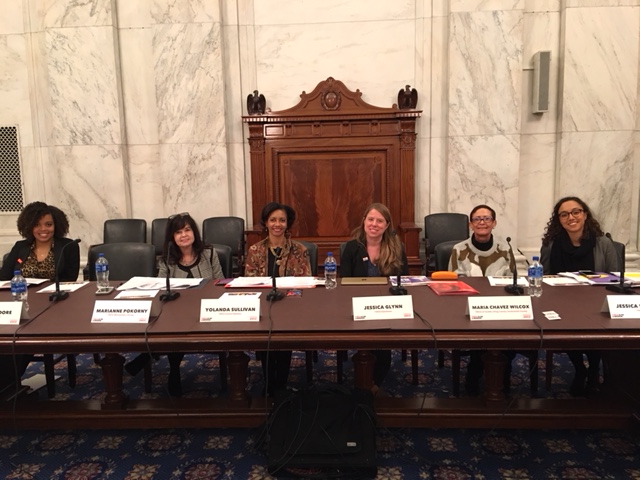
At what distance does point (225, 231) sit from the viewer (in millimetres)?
5238

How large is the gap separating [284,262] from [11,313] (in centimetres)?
164

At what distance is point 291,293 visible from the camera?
2.73 m

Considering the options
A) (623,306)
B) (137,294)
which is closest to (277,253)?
(137,294)

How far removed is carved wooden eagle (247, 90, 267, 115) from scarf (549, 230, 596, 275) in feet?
11.2

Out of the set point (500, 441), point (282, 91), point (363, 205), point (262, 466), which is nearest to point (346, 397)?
point (262, 466)

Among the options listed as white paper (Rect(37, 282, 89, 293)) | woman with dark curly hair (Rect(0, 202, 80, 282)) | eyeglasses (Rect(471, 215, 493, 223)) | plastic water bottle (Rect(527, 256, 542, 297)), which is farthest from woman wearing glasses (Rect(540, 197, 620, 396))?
woman with dark curly hair (Rect(0, 202, 80, 282))

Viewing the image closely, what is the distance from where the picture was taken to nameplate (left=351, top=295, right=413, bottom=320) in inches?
87.0

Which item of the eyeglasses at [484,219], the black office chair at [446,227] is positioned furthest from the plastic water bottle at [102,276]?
the black office chair at [446,227]

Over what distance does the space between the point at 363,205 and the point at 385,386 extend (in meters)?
2.76

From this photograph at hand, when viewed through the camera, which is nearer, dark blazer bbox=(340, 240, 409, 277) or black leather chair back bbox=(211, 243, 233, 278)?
dark blazer bbox=(340, 240, 409, 277)

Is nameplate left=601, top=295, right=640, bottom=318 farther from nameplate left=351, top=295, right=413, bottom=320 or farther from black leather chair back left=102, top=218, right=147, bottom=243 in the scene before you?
black leather chair back left=102, top=218, right=147, bottom=243

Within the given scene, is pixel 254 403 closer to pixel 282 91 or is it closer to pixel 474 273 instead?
pixel 474 273

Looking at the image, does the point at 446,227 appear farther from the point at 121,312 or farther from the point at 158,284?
the point at 121,312

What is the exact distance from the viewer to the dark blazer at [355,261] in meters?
3.35
